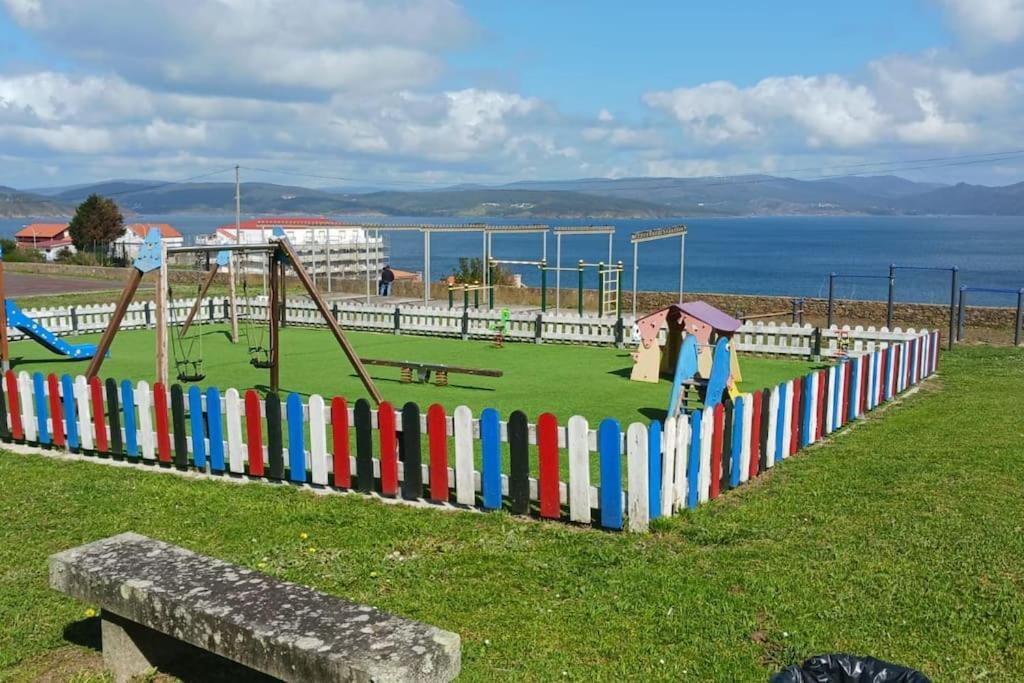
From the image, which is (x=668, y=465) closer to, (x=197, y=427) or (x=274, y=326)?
(x=197, y=427)

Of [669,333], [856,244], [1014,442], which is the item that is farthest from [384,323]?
[856,244]

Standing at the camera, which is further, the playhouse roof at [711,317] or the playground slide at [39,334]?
the playground slide at [39,334]

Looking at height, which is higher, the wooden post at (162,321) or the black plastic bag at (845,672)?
the wooden post at (162,321)

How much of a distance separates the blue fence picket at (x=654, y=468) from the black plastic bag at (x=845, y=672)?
343 cm

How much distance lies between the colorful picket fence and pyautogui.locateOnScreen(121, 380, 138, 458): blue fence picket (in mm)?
14

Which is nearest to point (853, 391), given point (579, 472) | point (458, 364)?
point (579, 472)

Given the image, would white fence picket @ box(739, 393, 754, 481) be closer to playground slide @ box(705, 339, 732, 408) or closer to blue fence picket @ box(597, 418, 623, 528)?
blue fence picket @ box(597, 418, 623, 528)

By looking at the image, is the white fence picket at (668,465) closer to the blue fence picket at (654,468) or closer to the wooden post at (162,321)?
the blue fence picket at (654,468)

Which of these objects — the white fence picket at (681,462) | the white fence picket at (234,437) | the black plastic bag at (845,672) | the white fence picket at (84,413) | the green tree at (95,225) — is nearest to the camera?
the black plastic bag at (845,672)

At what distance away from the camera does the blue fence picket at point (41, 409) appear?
35.9 feet

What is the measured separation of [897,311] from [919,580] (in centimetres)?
2132

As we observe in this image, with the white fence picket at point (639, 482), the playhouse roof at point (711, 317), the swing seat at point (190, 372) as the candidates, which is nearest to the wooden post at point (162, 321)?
the swing seat at point (190, 372)

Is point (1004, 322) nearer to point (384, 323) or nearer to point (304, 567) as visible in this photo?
point (384, 323)

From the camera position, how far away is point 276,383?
1442 cm
